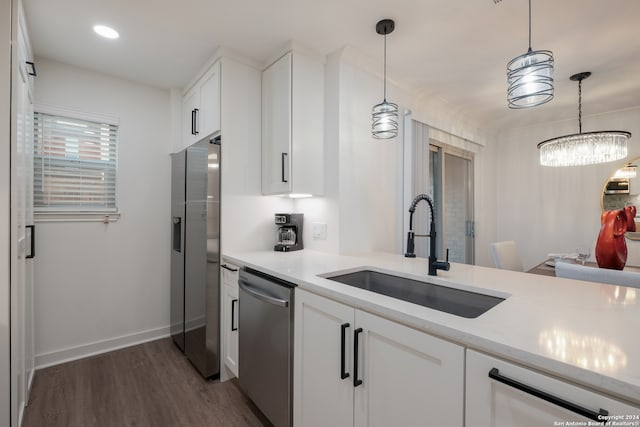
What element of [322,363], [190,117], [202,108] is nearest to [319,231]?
[322,363]

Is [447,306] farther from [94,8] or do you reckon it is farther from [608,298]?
[94,8]

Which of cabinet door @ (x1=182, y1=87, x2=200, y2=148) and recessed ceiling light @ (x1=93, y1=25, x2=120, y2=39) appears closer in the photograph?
recessed ceiling light @ (x1=93, y1=25, x2=120, y2=39)

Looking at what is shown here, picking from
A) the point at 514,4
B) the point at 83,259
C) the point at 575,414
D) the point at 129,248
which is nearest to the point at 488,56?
the point at 514,4

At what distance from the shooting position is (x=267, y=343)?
1670mm

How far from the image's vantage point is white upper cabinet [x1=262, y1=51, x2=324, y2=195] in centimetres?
218

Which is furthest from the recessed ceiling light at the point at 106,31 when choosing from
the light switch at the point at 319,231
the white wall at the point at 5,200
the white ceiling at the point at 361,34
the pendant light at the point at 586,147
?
the pendant light at the point at 586,147

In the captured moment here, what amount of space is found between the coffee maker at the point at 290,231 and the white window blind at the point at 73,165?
152 centimetres

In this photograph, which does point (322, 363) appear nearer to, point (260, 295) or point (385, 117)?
point (260, 295)

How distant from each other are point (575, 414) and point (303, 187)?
1.83 meters

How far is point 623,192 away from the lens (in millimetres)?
3453

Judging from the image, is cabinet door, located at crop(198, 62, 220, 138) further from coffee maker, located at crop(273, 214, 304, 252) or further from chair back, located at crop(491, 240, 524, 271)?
chair back, located at crop(491, 240, 524, 271)

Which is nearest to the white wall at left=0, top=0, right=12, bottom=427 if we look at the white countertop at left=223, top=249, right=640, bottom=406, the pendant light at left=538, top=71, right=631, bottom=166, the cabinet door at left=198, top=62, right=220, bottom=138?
the cabinet door at left=198, top=62, right=220, bottom=138

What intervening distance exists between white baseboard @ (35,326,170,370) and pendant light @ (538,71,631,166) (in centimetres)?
402

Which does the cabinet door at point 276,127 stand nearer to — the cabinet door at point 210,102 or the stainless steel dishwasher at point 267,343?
the cabinet door at point 210,102
